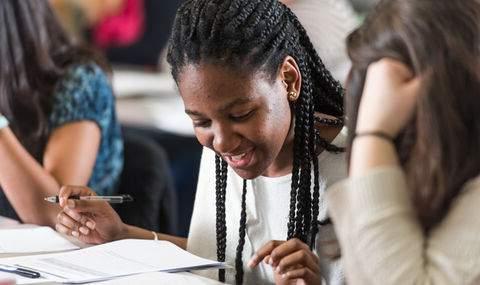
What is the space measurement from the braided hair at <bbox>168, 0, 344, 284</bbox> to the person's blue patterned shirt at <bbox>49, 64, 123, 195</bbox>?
0.61m

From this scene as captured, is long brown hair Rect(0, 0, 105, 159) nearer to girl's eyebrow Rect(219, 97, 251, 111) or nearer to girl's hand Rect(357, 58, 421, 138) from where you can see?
girl's eyebrow Rect(219, 97, 251, 111)

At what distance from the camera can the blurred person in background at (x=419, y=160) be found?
1140mm

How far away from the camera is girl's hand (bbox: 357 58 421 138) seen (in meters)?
1.18

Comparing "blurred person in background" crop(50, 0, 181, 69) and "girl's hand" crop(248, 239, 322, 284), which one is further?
"blurred person in background" crop(50, 0, 181, 69)

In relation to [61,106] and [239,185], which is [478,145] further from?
[61,106]

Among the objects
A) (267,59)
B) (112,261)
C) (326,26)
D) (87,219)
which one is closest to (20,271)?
(112,261)

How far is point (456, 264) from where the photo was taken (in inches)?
44.3

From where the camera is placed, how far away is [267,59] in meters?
1.56

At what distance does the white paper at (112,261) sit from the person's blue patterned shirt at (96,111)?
0.64 metres

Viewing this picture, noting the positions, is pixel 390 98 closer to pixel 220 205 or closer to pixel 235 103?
pixel 235 103

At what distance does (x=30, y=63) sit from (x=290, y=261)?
109cm

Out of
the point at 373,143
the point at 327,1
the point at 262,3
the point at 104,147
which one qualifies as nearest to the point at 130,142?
the point at 104,147

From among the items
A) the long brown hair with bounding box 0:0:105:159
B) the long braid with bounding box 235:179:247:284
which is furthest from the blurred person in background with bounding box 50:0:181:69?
the long braid with bounding box 235:179:247:284

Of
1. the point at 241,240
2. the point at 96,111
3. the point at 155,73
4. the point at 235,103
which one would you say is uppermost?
the point at 235,103
